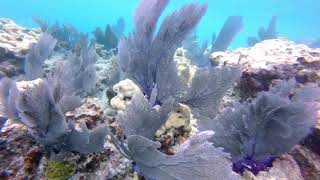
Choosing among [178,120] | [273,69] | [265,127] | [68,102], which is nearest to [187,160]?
[178,120]

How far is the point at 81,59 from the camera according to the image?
23.0 ft

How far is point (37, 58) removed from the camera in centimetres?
657

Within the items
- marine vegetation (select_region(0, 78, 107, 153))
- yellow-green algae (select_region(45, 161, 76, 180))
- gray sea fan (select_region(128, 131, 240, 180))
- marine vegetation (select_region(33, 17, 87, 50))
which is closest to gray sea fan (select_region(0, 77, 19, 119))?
marine vegetation (select_region(0, 78, 107, 153))

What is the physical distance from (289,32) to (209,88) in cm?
7096

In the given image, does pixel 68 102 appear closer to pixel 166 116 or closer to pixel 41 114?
pixel 41 114

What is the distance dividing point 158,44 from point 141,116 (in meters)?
1.24

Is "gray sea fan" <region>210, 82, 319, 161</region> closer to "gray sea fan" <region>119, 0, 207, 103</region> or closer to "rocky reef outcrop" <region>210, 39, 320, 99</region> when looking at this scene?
"rocky reef outcrop" <region>210, 39, 320, 99</region>

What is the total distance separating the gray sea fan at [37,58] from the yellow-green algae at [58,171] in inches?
164

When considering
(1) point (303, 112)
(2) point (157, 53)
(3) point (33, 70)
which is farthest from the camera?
(3) point (33, 70)

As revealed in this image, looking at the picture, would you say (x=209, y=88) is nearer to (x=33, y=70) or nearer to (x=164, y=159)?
(x=164, y=159)

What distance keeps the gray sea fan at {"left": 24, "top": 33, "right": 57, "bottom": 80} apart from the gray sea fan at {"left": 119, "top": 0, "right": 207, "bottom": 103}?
3.43 m

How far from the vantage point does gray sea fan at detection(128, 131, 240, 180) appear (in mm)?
2570

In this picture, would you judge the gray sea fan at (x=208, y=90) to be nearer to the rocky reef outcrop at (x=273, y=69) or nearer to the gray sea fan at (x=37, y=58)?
the rocky reef outcrop at (x=273, y=69)

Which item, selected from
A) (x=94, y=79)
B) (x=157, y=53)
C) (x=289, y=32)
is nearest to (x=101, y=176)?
(x=157, y=53)
